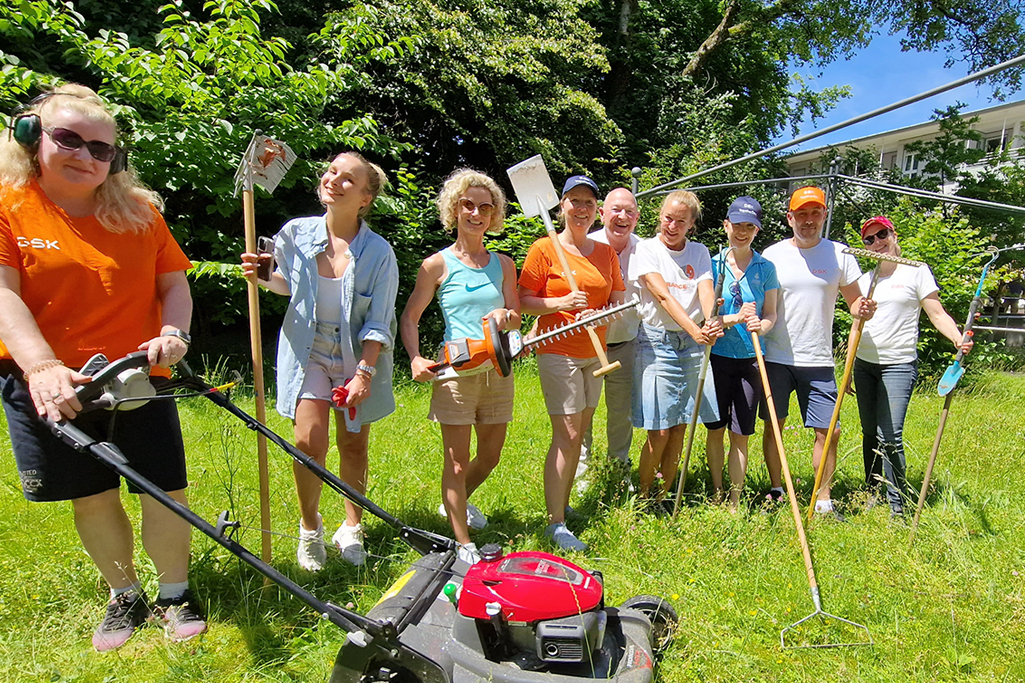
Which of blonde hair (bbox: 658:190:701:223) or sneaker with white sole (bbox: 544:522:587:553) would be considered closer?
sneaker with white sole (bbox: 544:522:587:553)

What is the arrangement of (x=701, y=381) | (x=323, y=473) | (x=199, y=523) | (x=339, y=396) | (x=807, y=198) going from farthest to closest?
(x=807, y=198)
(x=701, y=381)
(x=339, y=396)
(x=323, y=473)
(x=199, y=523)

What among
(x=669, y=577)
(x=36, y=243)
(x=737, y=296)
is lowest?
(x=669, y=577)

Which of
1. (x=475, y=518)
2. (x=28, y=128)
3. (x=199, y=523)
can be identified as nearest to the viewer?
(x=199, y=523)

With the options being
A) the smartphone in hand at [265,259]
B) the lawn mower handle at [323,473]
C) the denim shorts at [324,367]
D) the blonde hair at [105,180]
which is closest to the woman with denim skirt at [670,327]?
the lawn mower handle at [323,473]

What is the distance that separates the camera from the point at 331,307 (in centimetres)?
310

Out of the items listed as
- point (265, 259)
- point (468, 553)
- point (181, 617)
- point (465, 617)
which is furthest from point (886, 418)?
point (181, 617)

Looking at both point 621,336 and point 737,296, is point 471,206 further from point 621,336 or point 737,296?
point 737,296

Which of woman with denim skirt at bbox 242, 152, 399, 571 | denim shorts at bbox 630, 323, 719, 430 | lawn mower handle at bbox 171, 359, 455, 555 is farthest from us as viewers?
denim shorts at bbox 630, 323, 719, 430

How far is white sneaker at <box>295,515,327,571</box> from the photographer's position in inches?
129

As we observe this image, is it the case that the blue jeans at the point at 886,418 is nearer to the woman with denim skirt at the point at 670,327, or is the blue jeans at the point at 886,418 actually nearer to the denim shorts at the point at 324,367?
the woman with denim skirt at the point at 670,327

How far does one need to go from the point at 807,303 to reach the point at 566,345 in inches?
63.5

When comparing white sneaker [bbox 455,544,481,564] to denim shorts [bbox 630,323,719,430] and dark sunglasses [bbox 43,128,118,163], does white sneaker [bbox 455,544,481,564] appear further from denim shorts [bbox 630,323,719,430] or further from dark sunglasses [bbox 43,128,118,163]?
dark sunglasses [bbox 43,128,118,163]

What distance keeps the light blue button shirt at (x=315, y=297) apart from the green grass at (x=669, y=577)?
2.45ft

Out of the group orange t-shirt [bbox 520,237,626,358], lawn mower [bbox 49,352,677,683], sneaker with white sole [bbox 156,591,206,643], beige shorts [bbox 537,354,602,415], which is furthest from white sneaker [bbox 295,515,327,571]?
orange t-shirt [bbox 520,237,626,358]
